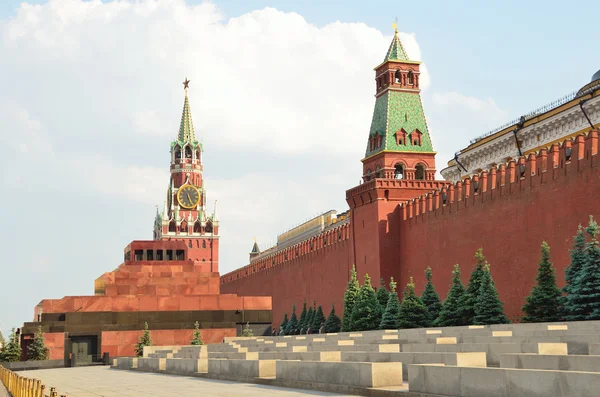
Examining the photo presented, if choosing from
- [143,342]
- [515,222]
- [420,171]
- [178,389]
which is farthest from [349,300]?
[178,389]

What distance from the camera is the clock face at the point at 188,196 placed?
115562 millimetres

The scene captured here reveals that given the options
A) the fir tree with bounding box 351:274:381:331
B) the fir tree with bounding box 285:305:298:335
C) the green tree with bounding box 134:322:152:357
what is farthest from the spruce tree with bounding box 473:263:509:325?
the fir tree with bounding box 285:305:298:335

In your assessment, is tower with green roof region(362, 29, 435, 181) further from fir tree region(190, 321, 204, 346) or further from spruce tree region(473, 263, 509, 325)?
spruce tree region(473, 263, 509, 325)

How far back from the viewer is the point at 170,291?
4125 cm

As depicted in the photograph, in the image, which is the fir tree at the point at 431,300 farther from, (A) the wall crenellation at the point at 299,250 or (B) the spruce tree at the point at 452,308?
(A) the wall crenellation at the point at 299,250

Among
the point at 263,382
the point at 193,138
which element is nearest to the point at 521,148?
the point at 263,382

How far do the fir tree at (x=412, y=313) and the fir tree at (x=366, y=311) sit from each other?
3.11 metres

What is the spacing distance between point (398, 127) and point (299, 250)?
14.1m

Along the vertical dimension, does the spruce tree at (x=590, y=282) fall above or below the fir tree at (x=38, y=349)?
above

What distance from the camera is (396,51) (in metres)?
41.1

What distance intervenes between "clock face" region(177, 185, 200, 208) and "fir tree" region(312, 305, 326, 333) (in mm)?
71980

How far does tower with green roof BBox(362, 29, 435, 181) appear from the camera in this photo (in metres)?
39.4

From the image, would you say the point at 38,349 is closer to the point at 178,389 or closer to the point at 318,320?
the point at 318,320

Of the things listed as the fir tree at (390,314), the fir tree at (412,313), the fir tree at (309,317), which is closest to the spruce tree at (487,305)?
the fir tree at (412,313)
